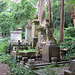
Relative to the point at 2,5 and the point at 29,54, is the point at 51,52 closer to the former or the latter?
the point at 29,54

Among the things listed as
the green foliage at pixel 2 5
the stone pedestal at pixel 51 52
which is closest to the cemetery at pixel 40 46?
the stone pedestal at pixel 51 52

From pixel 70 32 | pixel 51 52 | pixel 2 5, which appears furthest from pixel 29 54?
pixel 2 5

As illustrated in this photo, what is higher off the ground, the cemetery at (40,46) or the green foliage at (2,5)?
the green foliage at (2,5)

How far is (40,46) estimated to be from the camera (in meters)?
11.7

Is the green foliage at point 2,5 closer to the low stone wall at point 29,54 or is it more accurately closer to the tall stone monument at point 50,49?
the low stone wall at point 29,54

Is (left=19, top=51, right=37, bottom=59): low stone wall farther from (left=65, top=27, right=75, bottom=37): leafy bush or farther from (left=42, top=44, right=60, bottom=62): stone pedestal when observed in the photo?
(left=65, top=27, right=75, bottom=37): leafy bush

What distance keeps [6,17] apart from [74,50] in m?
20.6

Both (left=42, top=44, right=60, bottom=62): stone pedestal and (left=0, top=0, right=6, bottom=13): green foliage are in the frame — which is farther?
(left=0, top=0, right=6, bottom=13): green foliage

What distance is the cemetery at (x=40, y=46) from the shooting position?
6.64 m

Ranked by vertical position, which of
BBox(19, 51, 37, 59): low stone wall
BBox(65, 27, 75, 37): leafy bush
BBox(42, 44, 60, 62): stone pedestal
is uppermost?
BBox(65, 27, 75, 37): leafy bush

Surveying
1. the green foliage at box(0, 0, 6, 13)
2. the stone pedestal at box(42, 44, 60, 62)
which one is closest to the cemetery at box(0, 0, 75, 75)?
the stone pedestal at box(42, 44, 60, 62)

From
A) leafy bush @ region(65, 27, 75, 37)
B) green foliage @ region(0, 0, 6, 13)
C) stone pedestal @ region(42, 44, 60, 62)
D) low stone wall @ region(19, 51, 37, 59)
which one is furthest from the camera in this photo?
green foliage @ region(0, 0, 6, 13)

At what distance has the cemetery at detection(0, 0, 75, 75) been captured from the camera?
261 inches

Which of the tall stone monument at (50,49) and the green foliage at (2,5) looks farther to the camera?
the green foliage at (2,5)
